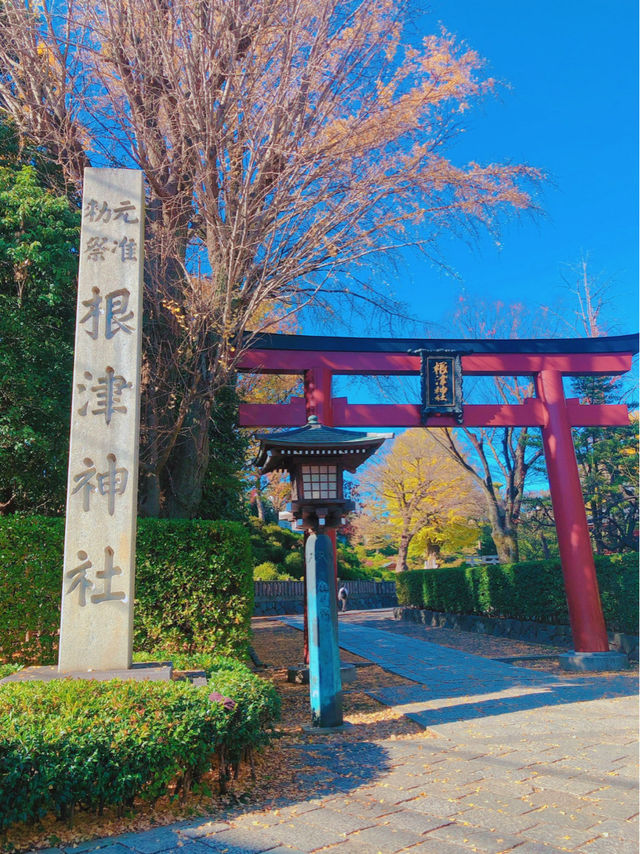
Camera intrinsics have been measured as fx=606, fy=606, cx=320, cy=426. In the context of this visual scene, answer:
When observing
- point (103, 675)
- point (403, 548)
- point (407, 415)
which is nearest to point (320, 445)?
point (103, 675)

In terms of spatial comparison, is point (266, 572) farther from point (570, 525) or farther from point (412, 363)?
point (570, 525)

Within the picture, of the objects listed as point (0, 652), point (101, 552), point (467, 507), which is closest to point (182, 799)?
point (101, 552)

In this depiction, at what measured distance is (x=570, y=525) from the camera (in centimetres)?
1071

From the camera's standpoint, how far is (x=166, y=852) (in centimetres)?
331

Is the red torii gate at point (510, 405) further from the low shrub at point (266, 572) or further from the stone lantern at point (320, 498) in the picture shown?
the low shrub at point (266, 572)

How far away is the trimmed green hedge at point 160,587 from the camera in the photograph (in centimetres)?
704

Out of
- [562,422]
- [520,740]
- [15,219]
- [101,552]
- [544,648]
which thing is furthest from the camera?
[544,648]

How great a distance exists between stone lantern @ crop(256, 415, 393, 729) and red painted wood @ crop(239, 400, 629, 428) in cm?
269

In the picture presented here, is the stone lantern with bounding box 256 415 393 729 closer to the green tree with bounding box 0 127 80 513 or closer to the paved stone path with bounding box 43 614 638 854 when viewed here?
the paved stone path with bounding box 43 614 638 854

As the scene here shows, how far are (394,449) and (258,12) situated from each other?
69.1 ft

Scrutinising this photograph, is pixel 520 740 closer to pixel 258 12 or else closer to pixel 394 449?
pixel 258 12

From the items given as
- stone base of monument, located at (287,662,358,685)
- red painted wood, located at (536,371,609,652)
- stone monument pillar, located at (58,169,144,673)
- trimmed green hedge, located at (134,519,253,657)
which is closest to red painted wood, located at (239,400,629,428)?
red painted wood, located at (536,371,609,652)

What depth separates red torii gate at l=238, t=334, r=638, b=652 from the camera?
10.4m

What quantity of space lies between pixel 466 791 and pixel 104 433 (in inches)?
164
